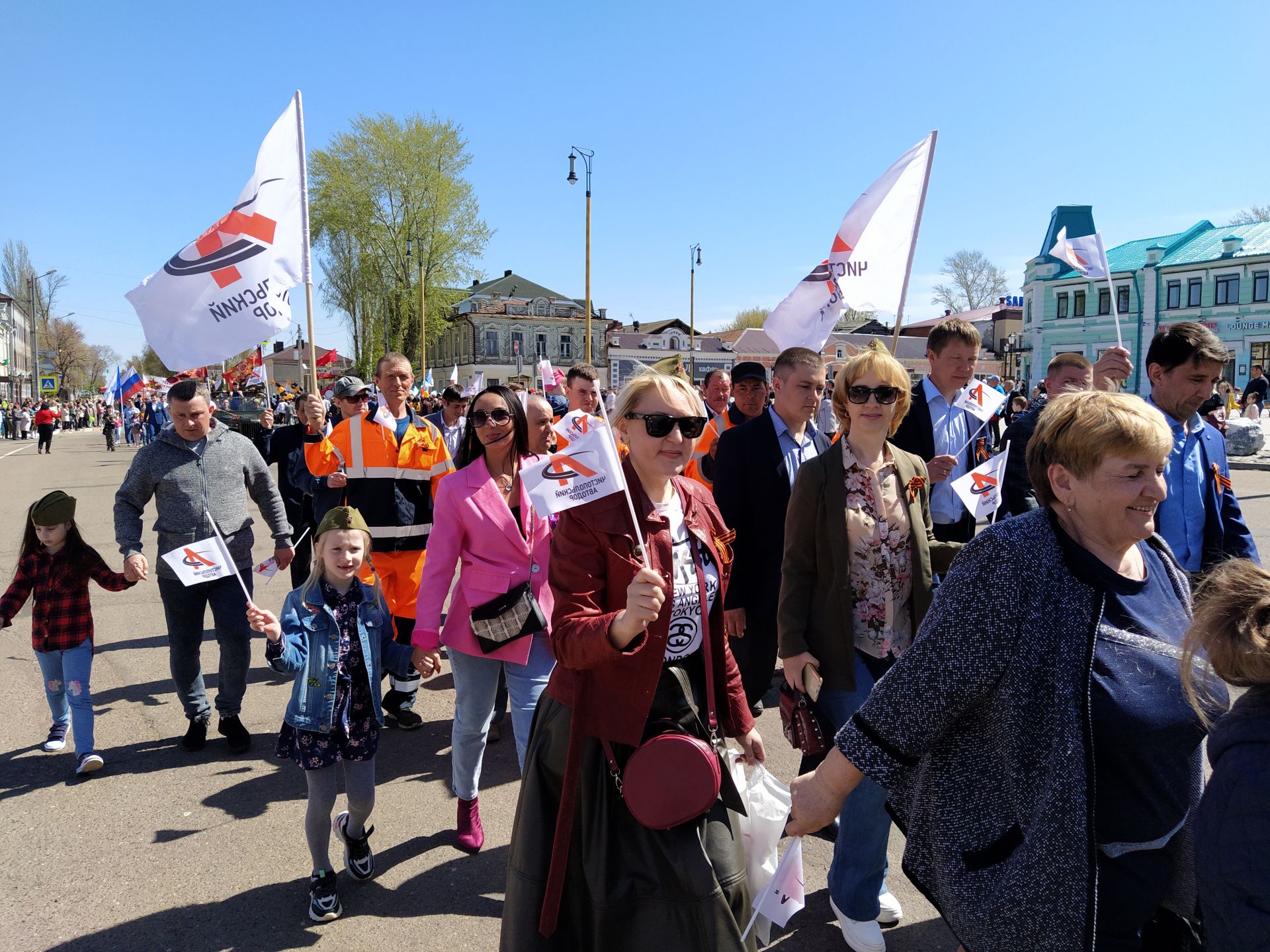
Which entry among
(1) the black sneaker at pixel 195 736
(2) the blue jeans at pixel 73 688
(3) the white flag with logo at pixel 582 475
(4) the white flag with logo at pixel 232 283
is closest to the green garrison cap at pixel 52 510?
(2) the blue jeans at pixel 73 688

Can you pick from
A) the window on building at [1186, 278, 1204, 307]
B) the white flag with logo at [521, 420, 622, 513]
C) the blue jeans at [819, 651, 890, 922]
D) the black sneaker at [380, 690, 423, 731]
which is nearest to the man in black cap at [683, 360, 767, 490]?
the black sneaker at [380, 690, 423, 731]

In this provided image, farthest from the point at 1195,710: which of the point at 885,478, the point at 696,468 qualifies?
the point at 696,468

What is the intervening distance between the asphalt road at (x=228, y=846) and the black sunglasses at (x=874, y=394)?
191cm

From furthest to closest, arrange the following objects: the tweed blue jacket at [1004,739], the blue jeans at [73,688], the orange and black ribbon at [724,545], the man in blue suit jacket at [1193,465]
A: the blue jeans at [73,688] → the man in blue suit jacket at [1193,465] → the orange and black ribbon at [724,545] → the tweed blue jacket at [1004,739]

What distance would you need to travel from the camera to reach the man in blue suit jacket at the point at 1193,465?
3.63m

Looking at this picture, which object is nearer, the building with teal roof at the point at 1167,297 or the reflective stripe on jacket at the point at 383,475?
the reflective stripe on jacket at the point at 383,475

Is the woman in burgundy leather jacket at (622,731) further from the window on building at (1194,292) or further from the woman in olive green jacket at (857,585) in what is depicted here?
the window on building at (1194,292)

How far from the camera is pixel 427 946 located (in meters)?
3.10

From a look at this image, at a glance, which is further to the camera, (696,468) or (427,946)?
(696,468)

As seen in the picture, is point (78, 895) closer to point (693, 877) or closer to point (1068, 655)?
point (693, 877)

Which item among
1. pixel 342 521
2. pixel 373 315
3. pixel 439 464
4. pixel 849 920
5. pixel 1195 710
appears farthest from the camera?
pixel 373 315

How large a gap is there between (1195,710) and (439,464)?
14.9ft

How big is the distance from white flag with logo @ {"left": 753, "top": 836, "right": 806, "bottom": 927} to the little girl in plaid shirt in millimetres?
3754

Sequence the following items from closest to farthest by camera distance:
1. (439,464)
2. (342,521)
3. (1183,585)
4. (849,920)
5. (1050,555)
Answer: (1050,555) → (1183,585) → (849,920) → (342,521) → (439,464)
